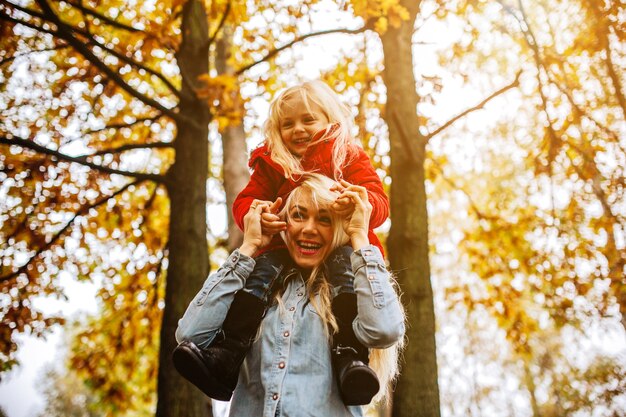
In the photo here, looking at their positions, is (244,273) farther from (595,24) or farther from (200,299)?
(595,24)

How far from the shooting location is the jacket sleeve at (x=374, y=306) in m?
1.72

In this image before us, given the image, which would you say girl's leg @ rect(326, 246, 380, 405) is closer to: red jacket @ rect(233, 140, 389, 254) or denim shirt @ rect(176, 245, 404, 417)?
denim shirt @ rect(176, 245, 404, 417)

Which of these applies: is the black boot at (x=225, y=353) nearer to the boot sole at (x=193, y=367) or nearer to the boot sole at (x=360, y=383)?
the boot sole at (x=193, y=367)

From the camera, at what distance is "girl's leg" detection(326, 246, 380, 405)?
1.71m

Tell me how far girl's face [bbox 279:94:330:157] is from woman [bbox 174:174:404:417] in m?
0.42

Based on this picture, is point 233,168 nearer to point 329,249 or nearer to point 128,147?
point 128,147

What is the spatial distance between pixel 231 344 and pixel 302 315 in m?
0.31

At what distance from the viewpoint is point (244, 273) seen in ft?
6.54

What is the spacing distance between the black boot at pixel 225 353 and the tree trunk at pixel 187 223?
220 cm

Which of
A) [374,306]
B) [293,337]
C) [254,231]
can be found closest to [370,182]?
[254,231]

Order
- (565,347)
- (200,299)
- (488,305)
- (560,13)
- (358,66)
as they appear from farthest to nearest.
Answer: (565,347), (560,13), (488,305), (358,66), (200,299)

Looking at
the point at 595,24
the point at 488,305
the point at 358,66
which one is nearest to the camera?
the point at 595,24

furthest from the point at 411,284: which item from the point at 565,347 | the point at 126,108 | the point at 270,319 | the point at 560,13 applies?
the point at 565,347

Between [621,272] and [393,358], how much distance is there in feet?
15.2
